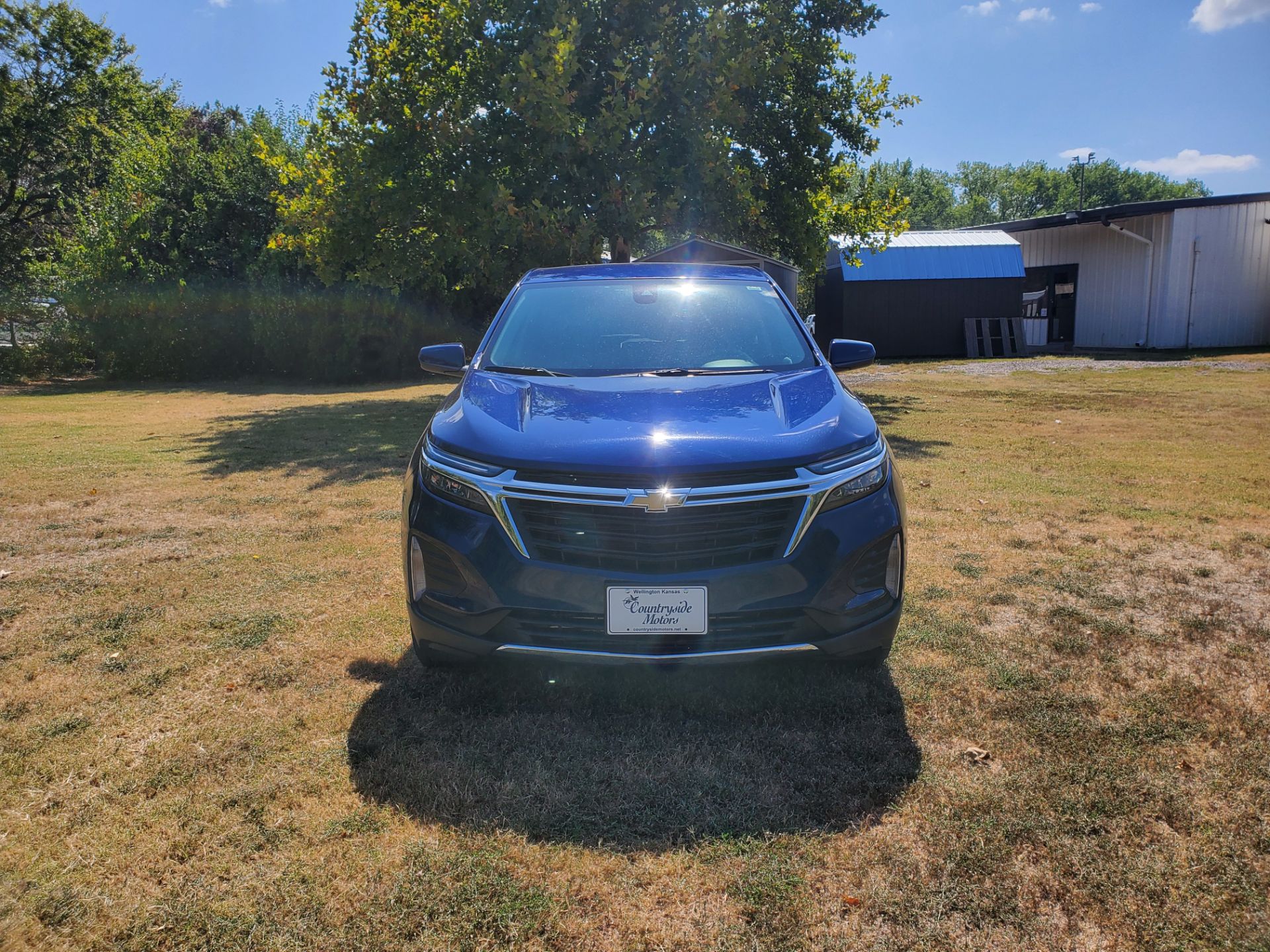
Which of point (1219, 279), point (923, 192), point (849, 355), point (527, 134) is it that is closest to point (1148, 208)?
point (1219, 279)

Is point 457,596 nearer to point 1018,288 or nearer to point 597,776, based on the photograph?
point 597,776

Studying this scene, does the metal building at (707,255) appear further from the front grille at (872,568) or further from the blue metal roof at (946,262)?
the front grille at (872,568)

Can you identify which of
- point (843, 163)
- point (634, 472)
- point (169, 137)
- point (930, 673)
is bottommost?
point (930, 673)

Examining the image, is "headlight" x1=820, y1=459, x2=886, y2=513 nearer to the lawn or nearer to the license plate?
the license plate

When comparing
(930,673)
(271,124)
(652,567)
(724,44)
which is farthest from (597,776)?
(271,124)

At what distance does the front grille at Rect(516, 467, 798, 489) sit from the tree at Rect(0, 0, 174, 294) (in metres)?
29.6

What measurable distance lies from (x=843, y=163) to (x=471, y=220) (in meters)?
7.46

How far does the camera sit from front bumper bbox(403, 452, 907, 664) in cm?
268

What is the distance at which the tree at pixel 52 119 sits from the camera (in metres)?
26.4

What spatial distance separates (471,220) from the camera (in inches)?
511

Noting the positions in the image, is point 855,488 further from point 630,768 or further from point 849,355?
point 849,355

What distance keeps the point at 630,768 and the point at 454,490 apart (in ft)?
3.64

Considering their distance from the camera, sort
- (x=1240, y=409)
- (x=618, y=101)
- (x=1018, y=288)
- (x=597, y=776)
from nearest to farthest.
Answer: (x=597, y=776)
(x=1240, y=409)
(x=618, y=101)
(x=1018, y=288)

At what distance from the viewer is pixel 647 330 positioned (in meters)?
3.95
